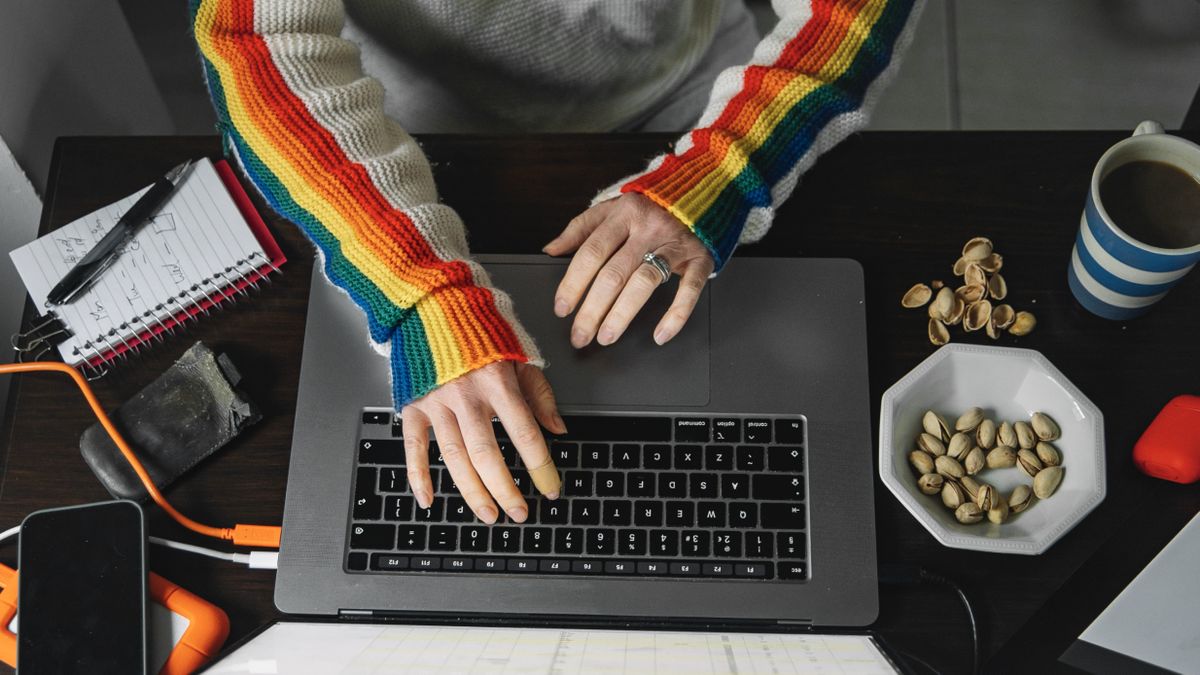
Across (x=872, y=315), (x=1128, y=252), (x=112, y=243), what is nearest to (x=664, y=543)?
(x=872, y=315)

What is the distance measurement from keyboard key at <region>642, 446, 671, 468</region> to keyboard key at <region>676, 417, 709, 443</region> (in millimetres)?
11

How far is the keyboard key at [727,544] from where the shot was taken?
0.59 meters

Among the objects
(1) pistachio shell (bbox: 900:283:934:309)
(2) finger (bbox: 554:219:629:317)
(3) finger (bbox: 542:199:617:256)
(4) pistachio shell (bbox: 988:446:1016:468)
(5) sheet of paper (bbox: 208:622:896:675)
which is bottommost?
(5) sheet of paper (bbox: 208:622:896:675)

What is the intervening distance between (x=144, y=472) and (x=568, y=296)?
31 cm

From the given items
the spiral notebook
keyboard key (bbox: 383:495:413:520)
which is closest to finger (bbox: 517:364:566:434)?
keyboard key (bbox: 383:495:413:520)

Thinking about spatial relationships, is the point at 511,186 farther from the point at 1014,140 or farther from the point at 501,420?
the point at 1014,140

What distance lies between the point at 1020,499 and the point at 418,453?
0.39 metres

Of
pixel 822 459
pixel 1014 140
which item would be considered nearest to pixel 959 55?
pixel 1014 140

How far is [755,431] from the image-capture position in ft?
2.00

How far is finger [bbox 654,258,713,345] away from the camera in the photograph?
0.62 m

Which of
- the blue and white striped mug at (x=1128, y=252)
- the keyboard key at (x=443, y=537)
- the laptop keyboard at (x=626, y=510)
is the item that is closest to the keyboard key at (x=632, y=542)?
the laptop keyboard at (x=626, y=510)

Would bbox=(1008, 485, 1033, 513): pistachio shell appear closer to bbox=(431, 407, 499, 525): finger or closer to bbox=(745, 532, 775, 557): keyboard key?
bbox=(745, 532, 775, 557): keyboard key

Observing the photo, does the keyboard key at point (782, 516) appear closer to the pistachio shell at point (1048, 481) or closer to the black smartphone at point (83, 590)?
the pistachio shell at point (1048, 481)

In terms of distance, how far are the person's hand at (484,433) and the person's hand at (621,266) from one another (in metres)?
0.06
